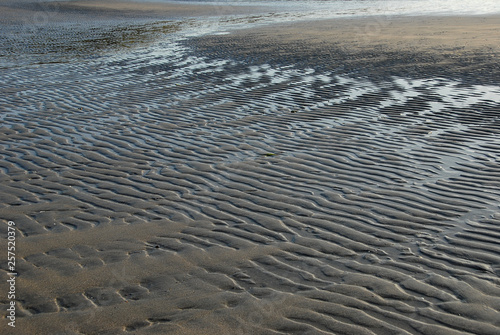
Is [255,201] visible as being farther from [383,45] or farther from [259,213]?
[383,45]

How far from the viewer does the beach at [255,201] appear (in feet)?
12.0

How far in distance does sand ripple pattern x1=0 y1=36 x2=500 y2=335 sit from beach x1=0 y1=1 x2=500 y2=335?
0.02 m

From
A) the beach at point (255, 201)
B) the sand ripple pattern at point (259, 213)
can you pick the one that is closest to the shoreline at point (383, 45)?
the beach at point (255, 201)

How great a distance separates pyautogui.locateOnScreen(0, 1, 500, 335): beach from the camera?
12.0 feet

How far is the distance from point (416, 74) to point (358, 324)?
31.9 ft

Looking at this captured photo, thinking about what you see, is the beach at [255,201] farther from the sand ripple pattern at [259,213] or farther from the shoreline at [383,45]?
the shoreline at [383,45]

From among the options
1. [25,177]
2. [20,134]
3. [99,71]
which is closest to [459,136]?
[25,177]

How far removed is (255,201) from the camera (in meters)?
5.45

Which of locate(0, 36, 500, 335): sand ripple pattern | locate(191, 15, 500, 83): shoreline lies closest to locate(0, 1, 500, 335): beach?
locate(0, 36, 500, 335): sand ripple pattern

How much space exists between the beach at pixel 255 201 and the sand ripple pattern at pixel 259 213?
19mm

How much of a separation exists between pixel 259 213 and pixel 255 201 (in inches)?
12.0

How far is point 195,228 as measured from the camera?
4.90 meters

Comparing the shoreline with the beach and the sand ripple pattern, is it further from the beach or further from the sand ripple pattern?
the sand ripple pattern

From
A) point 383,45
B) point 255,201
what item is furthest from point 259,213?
point 383,45
